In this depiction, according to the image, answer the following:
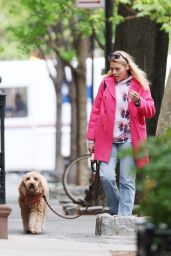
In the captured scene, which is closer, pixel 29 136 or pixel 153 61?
pixel 153 61

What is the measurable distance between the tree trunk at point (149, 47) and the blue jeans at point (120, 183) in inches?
172

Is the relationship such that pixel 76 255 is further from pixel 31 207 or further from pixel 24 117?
pixel 24 117

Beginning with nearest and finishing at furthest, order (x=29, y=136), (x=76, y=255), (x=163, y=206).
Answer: (x=163, y=206)
(x=76, y=255)
(x=29, y=136)

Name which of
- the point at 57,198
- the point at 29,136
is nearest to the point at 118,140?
the point at 57,198

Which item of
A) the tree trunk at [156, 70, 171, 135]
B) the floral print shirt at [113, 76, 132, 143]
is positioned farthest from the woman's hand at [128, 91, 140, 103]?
the tree trunk at [156, 70, 171, 135]

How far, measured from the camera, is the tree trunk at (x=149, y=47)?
1717cm

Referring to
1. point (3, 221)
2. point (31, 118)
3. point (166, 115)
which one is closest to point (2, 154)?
point (3, 221)

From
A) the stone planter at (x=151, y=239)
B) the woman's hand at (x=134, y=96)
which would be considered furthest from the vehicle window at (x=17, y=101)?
the stone planter at (x=151, y=239)

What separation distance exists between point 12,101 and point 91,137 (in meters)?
25.6

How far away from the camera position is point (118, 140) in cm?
1262

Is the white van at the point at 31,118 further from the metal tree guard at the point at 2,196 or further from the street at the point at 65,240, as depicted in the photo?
the metal tree guard at the point at 2,196

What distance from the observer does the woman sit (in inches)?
495

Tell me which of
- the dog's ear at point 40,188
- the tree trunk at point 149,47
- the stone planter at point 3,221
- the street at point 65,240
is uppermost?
the tree trunk at point 149,47

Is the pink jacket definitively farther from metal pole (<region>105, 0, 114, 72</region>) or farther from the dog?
metal pole (<region>105, 0, 114, 72</region>)
